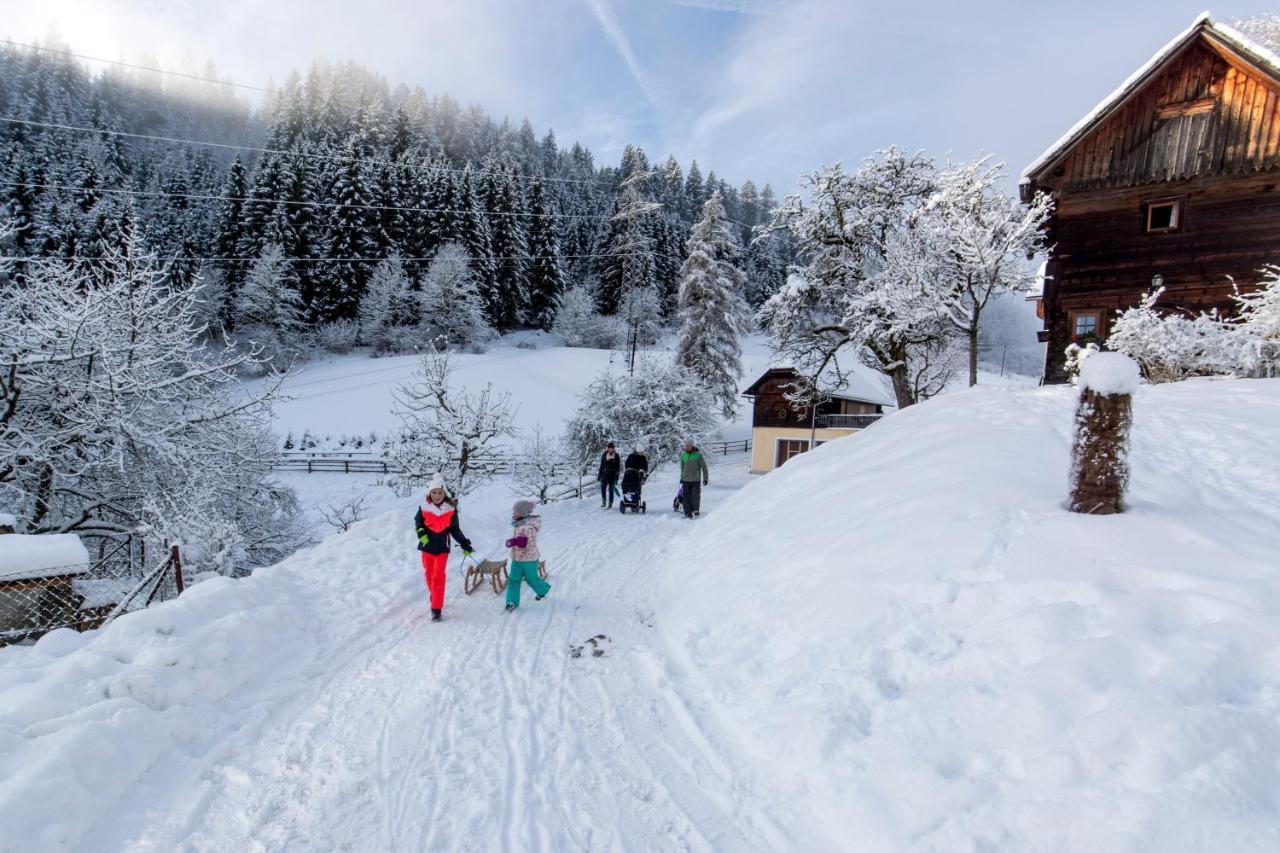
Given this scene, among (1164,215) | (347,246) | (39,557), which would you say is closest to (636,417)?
(1164,215)

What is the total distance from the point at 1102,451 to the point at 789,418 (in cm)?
2781

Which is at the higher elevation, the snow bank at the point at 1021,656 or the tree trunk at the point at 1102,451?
the tree trunk at the point at 1102,451

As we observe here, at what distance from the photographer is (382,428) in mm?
33406

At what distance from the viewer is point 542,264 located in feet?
170

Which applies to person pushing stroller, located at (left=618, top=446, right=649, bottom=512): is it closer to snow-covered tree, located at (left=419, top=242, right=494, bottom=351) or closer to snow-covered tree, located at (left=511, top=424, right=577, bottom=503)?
snow-covered tree, located at (left=511, top=424, right=577, bottom=503)

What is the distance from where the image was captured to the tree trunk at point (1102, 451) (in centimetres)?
402

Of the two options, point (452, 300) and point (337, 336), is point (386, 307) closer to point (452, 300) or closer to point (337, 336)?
point (337, 336)

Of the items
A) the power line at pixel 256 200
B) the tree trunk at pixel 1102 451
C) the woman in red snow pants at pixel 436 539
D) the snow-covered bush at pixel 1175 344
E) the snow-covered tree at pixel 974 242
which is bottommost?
the woman in red snow pants at pixel 436 539

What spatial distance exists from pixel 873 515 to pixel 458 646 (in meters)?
4.32

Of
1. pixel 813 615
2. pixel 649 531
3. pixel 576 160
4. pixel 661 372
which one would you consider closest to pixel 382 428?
pixel 661 372

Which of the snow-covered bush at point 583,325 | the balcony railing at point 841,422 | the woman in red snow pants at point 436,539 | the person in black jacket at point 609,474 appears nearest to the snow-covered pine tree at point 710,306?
the balcony railing at point 841,422

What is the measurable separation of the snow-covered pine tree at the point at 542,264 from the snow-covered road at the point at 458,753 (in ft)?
159

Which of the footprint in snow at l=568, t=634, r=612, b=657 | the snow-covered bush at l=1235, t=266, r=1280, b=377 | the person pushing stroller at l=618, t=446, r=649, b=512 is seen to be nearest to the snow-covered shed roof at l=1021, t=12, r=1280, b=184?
the snow-covered bush at l=1235, t=266, r=1280, b=377

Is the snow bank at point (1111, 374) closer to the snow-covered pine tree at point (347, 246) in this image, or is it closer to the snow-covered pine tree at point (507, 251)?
the snow-covered pine tree at point (507, 251)
